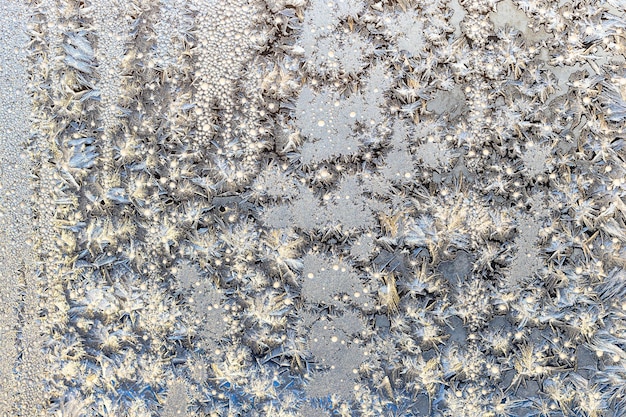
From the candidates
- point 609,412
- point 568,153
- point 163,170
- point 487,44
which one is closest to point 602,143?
point 568,153

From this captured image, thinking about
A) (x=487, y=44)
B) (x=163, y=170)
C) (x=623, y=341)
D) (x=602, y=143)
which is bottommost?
(x=623, y=341)

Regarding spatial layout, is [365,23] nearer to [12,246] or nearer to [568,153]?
[568,153]

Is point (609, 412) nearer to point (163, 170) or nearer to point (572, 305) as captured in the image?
point (572, 305)

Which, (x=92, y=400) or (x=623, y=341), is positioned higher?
(x=623, y=341)

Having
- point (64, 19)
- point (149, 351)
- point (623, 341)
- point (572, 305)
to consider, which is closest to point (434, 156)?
point (572, 305)

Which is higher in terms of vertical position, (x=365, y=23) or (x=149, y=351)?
(x=365, y=23)

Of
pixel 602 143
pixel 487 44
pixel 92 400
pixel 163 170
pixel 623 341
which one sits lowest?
pixel 92 400
